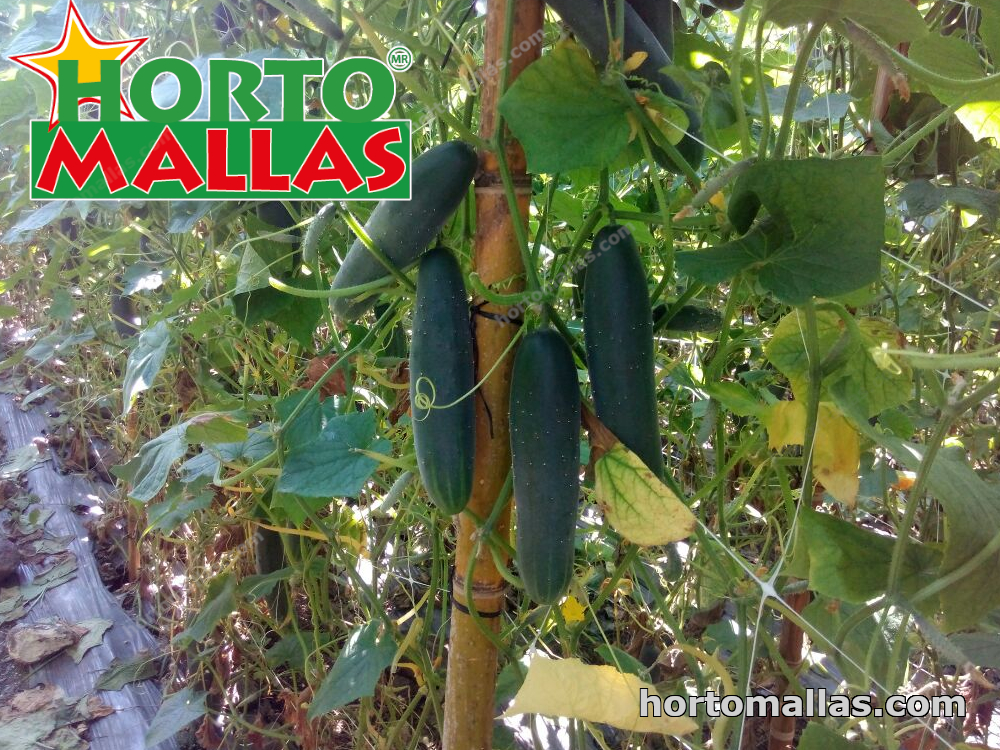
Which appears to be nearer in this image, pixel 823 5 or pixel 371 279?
pixel 823 5

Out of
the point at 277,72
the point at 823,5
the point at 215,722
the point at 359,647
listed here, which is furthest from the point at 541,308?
the point at 215,722

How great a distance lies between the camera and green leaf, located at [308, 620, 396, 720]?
0.69 metres

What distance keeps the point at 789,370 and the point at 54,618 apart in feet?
5.56

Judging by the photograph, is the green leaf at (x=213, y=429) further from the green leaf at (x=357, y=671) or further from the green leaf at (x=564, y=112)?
the green leaf at (x=564, y=112)

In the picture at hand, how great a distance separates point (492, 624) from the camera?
22.3 inches

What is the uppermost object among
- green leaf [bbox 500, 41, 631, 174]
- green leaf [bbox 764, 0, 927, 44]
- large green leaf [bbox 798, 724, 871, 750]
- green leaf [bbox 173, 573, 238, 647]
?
green leaf [bbox 764, 0, 927, 44]

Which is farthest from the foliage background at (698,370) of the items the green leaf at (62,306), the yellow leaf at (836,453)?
the green leaf at (62,306)

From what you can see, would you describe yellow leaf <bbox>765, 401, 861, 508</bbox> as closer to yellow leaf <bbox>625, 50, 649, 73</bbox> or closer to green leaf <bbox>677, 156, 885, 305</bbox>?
green leaf <bbox>677, 156, 885, 305</bbox>

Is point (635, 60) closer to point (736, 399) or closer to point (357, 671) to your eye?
point (736, 399)

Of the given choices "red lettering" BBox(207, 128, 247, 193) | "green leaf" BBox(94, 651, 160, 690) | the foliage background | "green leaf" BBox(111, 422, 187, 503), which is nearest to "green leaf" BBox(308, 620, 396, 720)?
the foliage background

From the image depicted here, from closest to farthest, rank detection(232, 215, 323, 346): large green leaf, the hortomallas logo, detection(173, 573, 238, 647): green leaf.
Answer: the hortomallas logo
detection(232, 215, 323, 346): large green leaf
detection(173, 573, 238, 647): green leaf

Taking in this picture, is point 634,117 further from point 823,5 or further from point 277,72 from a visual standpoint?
point 277,72

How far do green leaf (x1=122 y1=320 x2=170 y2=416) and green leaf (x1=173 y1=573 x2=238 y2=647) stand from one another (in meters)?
0.35

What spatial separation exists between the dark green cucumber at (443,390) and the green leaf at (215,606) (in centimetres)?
61
